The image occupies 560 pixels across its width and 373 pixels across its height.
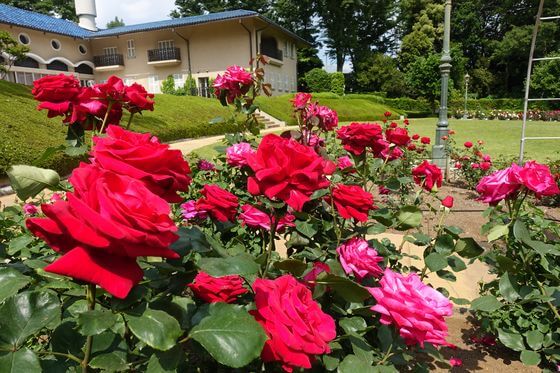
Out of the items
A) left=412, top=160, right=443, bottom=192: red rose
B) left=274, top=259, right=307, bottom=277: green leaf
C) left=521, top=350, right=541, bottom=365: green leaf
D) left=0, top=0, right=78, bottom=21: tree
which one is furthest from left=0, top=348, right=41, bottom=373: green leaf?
left=0, top=0, right=78, bottom=21: tree

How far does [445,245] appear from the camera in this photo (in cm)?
138

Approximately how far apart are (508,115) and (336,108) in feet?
46.5

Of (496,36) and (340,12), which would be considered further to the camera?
(496,36)

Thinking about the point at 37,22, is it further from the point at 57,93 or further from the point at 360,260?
the point at 360,260

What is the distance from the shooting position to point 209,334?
625 millimetres

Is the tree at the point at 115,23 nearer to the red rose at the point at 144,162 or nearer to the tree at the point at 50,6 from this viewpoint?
the tree at the point at 50,6

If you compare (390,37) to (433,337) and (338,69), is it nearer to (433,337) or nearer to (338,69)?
(338,69)

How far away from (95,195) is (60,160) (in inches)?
345

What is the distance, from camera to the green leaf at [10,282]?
0.67 metres

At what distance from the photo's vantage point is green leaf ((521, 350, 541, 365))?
1765 mm

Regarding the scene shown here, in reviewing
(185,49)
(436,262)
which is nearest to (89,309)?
(436,262)

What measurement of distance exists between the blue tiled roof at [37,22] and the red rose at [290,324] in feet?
95.4

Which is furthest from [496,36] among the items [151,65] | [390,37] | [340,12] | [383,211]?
[383,211]

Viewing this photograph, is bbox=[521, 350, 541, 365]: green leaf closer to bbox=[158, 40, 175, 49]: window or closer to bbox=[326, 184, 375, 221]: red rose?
bbox=[326, 184, 375, 221]: red rose
